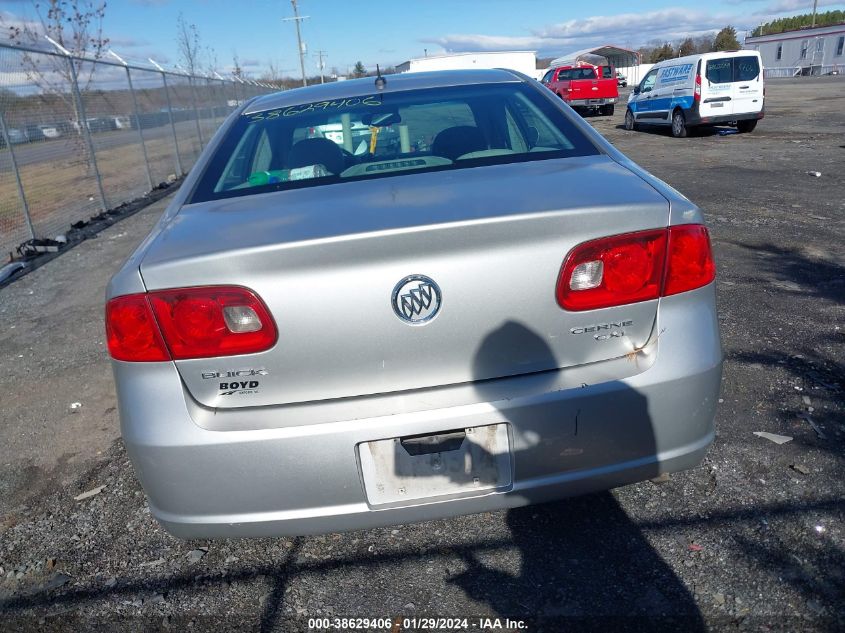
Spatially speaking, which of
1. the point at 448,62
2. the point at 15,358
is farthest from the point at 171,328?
the point at 448,62

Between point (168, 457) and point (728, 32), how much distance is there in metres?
94.7

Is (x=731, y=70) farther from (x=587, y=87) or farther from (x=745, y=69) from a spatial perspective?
(x=587, y=87)

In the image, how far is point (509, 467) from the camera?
192 centimetres

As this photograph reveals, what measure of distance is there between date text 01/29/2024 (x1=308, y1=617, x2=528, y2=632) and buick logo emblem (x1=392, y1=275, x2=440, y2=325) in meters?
0.95

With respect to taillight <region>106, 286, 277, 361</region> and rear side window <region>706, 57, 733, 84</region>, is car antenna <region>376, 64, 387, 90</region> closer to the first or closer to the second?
taillight <region>106, 286, 277, 361</region>

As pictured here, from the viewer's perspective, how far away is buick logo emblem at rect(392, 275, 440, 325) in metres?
1.79

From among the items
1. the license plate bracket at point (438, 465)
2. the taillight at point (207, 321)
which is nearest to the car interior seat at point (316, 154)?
the taillight at point (207, 321)

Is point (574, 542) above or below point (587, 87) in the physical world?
below

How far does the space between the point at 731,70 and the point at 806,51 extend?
59463mm

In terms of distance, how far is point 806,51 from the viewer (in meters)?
64.1

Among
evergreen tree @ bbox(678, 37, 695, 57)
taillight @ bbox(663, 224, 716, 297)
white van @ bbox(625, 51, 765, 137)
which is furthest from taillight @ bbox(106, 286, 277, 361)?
evergreen tree @ bbox(678, 37, 695, 57)

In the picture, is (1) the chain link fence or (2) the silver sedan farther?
(1) the chain link fence

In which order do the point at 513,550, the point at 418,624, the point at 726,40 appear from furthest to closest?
the point at 726,40 → the point at 513,550 → the point at 418,624

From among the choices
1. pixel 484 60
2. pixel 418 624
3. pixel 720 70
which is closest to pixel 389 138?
pixel 418 624
